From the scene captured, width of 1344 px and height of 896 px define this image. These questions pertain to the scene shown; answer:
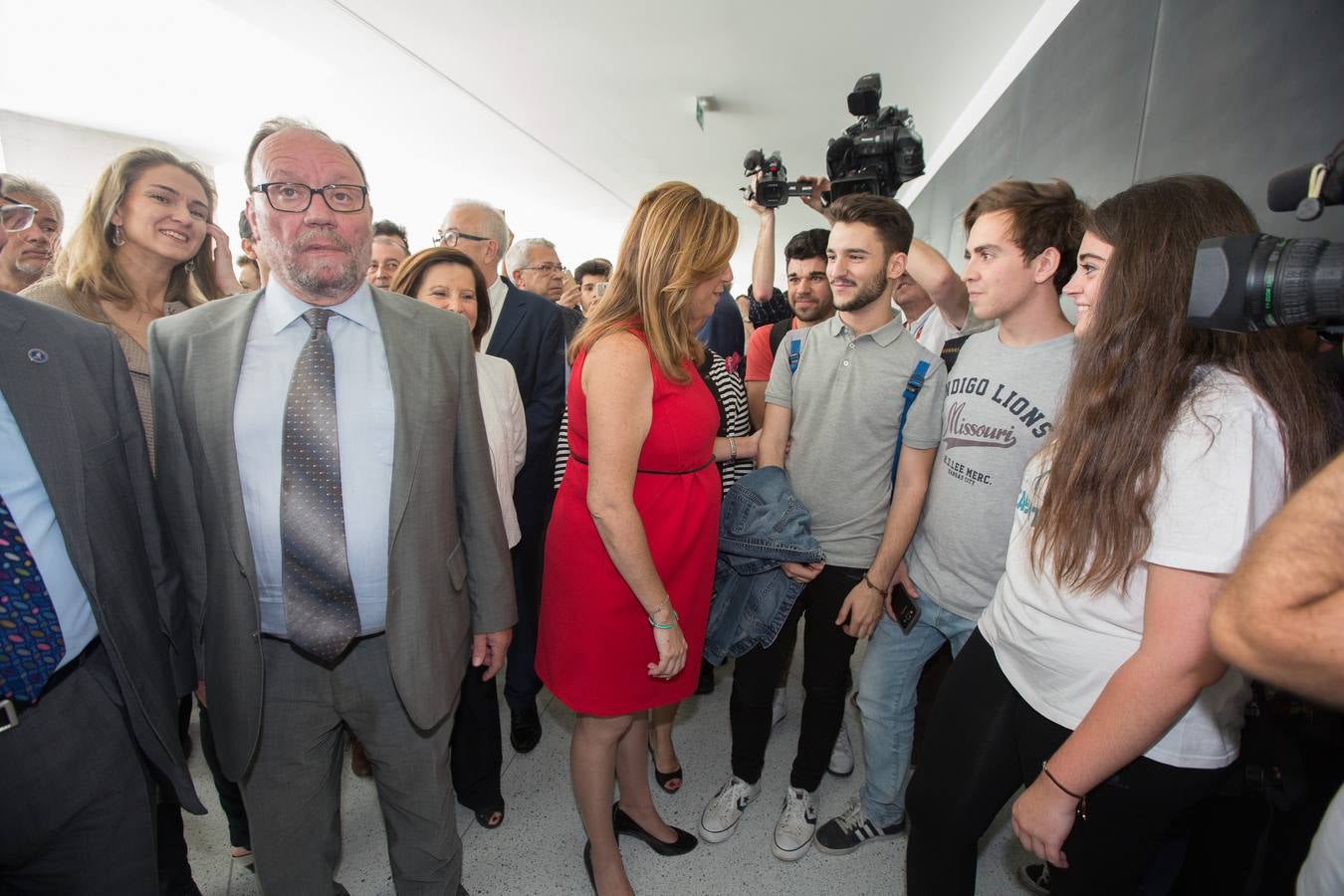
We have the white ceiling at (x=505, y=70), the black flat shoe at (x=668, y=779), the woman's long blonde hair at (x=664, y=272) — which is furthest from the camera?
the white ceiling at (x=505, y=70)

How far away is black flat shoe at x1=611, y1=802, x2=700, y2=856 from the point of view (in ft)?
5.36

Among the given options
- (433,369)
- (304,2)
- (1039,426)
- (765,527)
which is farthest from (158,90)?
(1039,426)

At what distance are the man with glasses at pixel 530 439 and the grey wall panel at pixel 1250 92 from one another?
195 cm

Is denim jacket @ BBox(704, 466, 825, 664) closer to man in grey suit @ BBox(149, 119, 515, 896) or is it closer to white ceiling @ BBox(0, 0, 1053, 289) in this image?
man in grey suit @ BBox(149, 119, 515, 896)

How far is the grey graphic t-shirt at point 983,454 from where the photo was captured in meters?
1.28

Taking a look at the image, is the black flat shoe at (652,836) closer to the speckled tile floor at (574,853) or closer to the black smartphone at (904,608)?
the speckled tile floor at (574,853)

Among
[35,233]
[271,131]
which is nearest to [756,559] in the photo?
[271,131]

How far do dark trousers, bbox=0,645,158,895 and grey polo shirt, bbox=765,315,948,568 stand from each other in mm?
1514

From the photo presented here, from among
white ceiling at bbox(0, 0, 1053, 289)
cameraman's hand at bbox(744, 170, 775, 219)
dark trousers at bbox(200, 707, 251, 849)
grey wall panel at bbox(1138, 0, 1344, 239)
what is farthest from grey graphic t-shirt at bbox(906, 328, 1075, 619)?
white ceiling at bbox(0, 0, 1053, 289)

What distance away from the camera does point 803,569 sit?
61.4 inches

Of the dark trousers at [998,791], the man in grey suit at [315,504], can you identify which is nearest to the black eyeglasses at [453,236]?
the man in grey suit at [315,504]

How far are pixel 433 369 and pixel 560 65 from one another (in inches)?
182

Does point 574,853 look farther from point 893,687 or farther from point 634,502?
point 634,502

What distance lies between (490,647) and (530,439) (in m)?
0.91
